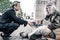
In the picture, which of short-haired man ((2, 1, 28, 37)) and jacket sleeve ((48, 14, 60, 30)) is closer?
jacket sleeve ((48, 14, 60, 30))

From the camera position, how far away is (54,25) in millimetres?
6164

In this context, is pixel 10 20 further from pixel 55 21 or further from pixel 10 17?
pixel 55 21

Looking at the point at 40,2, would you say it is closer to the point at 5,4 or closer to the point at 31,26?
the point at 5,4

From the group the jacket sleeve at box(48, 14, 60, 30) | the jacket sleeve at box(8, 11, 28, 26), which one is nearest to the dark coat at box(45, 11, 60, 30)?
the jacket sleeve at box(48, 14, 60, 30)

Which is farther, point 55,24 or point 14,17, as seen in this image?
point 14,17

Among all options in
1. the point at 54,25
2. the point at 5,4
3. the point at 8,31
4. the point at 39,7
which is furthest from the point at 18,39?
the point at 5,4

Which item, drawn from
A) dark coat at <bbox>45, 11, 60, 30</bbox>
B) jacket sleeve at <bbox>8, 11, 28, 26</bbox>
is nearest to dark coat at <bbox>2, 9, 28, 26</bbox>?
jacket sleeve at <bbox>8, 11, 28, 26</bbox>

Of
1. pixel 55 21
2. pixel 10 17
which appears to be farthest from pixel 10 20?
pixel 55 21

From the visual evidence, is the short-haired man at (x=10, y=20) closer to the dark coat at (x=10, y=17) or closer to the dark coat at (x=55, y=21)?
the dark coat at (x=10, y=17)

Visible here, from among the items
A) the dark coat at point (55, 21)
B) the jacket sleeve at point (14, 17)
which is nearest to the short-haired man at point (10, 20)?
the jacket sleeve at point (14, 17)

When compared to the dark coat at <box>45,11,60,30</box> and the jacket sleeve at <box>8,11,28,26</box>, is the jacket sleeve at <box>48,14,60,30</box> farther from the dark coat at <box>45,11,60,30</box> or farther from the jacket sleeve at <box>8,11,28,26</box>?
the jacket sleeve at <box>8,11,28,26</box>

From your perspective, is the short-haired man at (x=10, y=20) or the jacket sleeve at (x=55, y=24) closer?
the jacket sleeve at (x=55, y=24)

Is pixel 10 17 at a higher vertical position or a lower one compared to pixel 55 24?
higher

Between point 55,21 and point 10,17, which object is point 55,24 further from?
point 10,17
